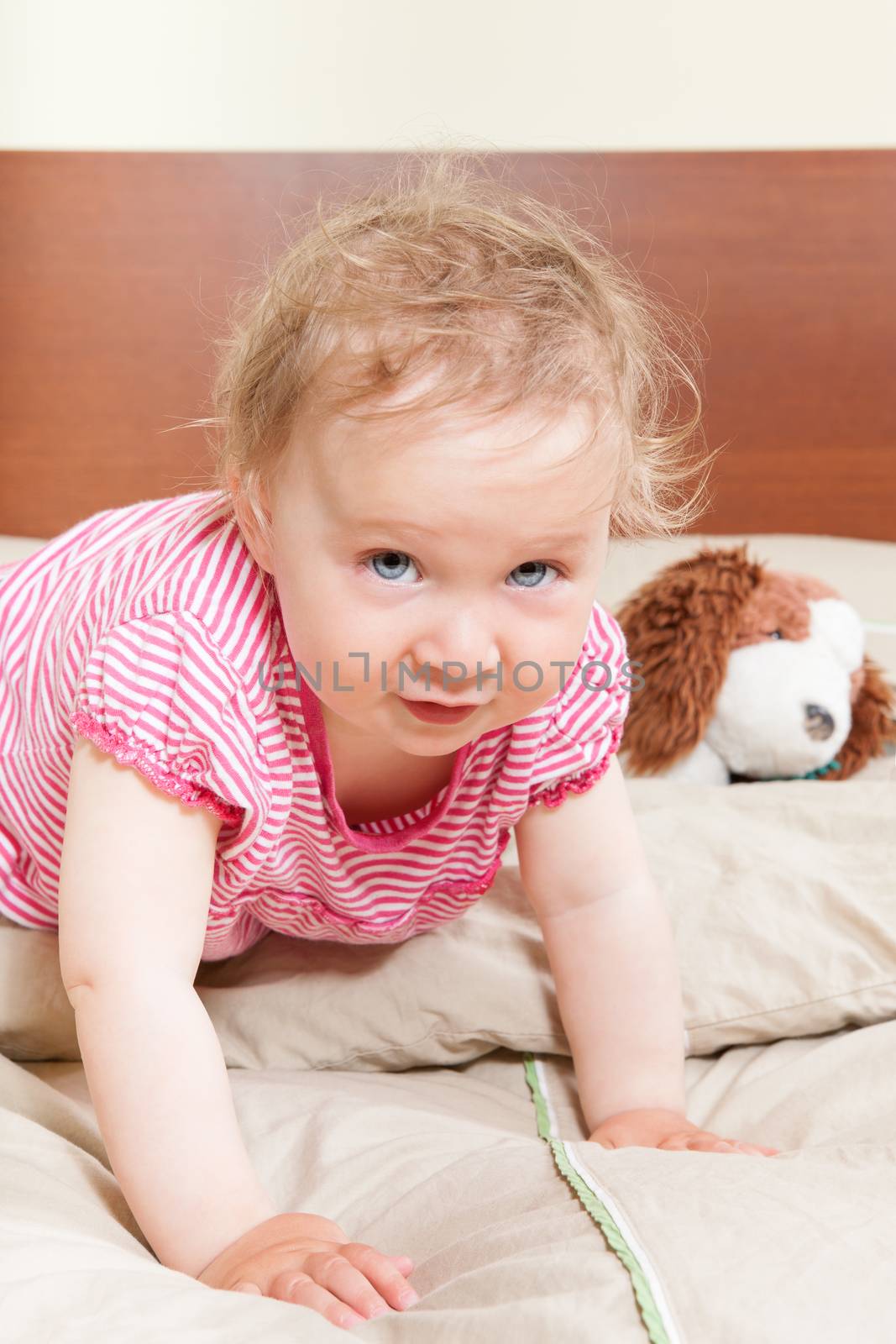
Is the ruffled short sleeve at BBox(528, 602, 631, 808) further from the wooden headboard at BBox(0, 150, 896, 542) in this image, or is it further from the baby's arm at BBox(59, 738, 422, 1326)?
the wooden headboard at BBox(0, 150, 896, 542)

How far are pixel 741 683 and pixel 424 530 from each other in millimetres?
709

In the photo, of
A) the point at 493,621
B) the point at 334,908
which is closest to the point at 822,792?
the point at 334,908

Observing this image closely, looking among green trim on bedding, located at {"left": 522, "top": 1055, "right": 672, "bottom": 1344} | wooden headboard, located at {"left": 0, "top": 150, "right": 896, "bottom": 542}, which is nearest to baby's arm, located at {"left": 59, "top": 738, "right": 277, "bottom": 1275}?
green trim on bedding, located at {"left": 522, "top": 1055, "right": 672, "bottom": 1344}

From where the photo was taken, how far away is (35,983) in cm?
81

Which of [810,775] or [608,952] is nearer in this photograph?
[608,952]

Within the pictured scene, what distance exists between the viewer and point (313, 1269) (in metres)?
0.56

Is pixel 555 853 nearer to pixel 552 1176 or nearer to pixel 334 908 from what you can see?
pixel 334 908

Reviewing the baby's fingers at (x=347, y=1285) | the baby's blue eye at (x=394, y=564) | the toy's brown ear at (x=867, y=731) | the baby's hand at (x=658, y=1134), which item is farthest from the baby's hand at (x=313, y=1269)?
the toy's brown ear at (x=867, y=731)

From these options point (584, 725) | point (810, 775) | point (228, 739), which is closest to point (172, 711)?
point (228, 739)

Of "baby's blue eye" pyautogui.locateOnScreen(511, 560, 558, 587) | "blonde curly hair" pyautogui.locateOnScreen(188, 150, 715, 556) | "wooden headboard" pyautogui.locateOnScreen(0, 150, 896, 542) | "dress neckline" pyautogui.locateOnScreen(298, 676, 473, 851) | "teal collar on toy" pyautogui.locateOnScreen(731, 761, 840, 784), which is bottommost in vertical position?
"teal collar on toy" pyautogui.locateOnScreen(731, 761, 840, 784)

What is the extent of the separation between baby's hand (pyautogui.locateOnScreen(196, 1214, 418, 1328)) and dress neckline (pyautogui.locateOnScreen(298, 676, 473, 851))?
0.80ft

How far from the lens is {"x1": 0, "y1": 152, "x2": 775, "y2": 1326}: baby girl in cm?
60

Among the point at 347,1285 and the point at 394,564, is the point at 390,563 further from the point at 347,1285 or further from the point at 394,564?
the point at 347,1285

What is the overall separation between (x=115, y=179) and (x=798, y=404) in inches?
38.4
